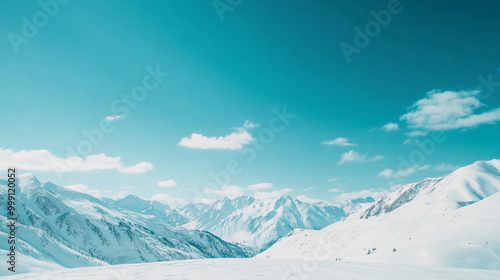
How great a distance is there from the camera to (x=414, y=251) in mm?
30281

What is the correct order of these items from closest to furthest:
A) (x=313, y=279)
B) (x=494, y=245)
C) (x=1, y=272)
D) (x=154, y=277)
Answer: (x=313, y=279)
(x=154, y=277)
(x=494, y=245)
(x=1, y=272)

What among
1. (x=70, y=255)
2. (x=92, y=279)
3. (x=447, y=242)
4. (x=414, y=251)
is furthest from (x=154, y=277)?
(x=70, y=255)

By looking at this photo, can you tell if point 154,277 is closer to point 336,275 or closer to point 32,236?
point 336,275

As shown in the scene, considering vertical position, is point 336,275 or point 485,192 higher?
point 485,192

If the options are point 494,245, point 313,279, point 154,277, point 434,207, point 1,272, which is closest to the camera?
point 313,279

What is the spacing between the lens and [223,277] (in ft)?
58.3

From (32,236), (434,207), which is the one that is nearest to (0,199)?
(32,236)

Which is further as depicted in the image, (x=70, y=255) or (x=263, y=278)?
(x=70, y=255)

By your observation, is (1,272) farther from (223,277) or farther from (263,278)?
(263,278)

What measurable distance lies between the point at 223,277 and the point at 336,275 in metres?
7.85

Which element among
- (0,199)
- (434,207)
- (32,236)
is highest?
(0,199)

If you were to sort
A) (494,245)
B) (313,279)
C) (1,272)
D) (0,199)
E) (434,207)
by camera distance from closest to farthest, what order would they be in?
(313,279) → (494,245) → (1,272) → (434,207) → (0,199)

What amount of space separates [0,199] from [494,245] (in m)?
266

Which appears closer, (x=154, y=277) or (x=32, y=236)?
(x=154, y=277)
